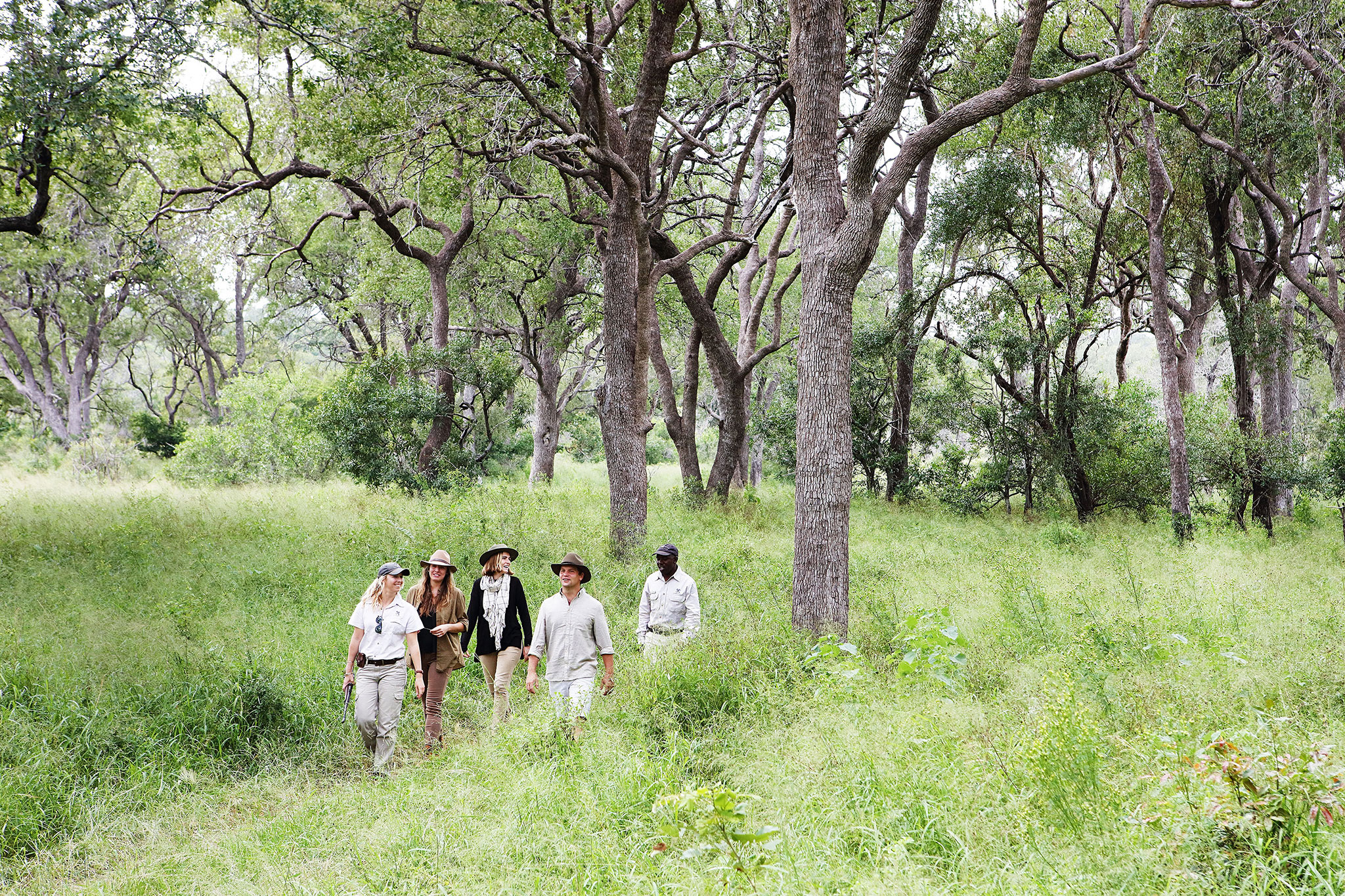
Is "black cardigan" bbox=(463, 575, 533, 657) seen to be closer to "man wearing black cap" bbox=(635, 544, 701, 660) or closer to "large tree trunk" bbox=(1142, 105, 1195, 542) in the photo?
"man wearing black cap" bbox=(635, 544, 701, 660)

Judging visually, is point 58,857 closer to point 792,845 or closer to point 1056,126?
point 792,845

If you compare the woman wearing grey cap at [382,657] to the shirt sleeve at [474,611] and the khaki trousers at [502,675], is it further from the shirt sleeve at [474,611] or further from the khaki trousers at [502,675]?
the khaki trousers at [502,675]

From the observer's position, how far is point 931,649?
6262 millimetres

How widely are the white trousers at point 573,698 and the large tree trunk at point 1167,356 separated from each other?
11.3 metres

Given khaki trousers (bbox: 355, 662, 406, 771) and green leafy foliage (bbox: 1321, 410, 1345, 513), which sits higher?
green leafy foliage (bbox: 1321, 410, 1345, 513)

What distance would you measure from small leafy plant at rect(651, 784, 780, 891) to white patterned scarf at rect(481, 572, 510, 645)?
12.0ft

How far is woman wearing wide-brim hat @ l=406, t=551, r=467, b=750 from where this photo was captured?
277 inches

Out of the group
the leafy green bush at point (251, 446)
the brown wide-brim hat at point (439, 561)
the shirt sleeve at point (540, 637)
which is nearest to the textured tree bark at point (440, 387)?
the leafy green bush at point (251, 446)

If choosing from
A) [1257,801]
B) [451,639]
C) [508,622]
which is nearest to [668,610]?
[508,622]

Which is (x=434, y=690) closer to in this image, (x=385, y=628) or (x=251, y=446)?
(x=385, y=628)

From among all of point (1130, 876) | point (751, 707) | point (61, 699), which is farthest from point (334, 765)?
point (1130, 876)

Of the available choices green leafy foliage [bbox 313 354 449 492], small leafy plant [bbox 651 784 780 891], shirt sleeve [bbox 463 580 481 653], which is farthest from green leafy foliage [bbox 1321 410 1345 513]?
green leafy foliage [bbox 313 354 449 492]

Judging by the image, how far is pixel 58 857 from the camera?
510 cm

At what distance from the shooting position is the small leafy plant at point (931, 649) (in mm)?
5922
